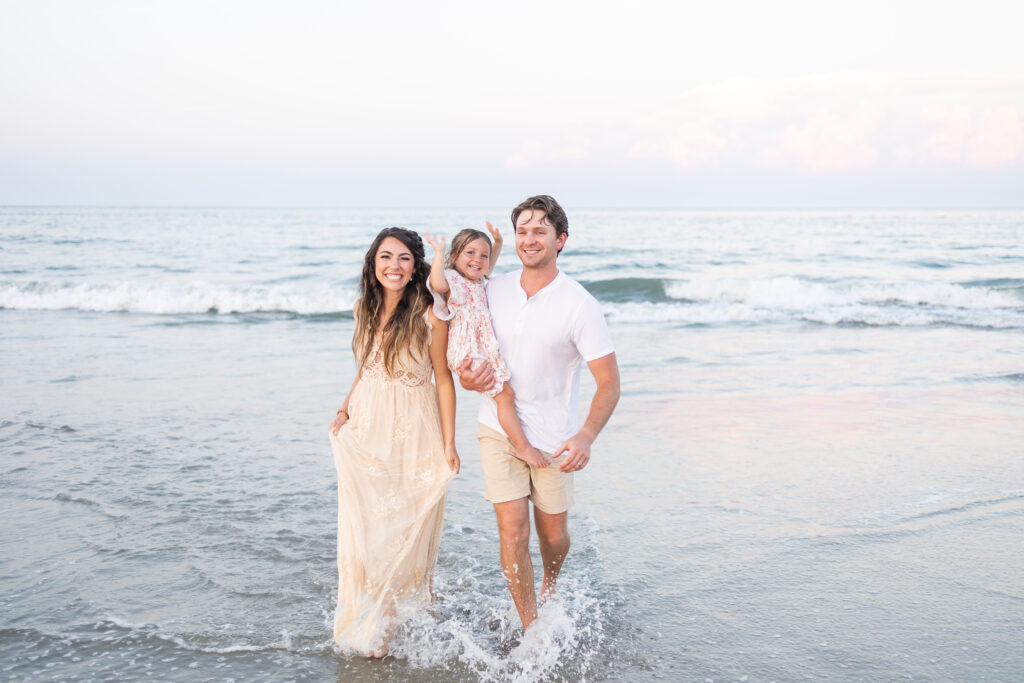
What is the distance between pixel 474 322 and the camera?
356 cm

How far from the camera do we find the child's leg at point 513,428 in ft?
11.6

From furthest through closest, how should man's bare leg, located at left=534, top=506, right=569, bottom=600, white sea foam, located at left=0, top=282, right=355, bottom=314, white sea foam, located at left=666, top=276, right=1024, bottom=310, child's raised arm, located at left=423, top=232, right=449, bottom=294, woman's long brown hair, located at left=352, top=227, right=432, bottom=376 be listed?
white sea foam, located at left=666, top=276, right=1024, bottom=310
white sea foam, located at left=0, top=282, right=355, bottom=314
man's bare leg, located at left=534, top=506, right=569, bottom=600
woman's long brown hair, located at left=352, top=227, right=432, bottom=376
child's raised arm, located at left=423, top=232, right=449, bottom=294

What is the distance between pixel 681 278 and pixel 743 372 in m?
13.4

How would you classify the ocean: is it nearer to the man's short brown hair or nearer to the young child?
the young child

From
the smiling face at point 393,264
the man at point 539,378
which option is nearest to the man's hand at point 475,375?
the man at point 539,378

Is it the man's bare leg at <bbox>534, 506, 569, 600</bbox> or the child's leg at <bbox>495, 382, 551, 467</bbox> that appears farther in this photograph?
the man's bare leg at <bbox>534, 506, 569, 600</bbox>

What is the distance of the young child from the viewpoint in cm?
351

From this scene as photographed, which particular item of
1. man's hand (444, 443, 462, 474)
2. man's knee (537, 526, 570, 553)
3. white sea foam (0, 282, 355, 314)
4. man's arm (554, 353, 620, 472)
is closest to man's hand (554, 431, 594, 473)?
man's arm (554, 353, 620, 472)

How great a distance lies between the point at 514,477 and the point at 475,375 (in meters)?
0.53

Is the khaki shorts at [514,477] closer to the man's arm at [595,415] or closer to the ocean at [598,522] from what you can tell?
the man's arm at [595,415]

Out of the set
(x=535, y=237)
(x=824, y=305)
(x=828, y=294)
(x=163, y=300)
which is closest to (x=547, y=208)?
(x=535, y=237)

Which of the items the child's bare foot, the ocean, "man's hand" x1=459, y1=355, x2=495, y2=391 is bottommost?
the ocean

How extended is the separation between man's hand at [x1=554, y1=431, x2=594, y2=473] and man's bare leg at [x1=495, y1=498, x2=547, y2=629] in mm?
343

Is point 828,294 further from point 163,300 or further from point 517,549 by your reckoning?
point 517,549
